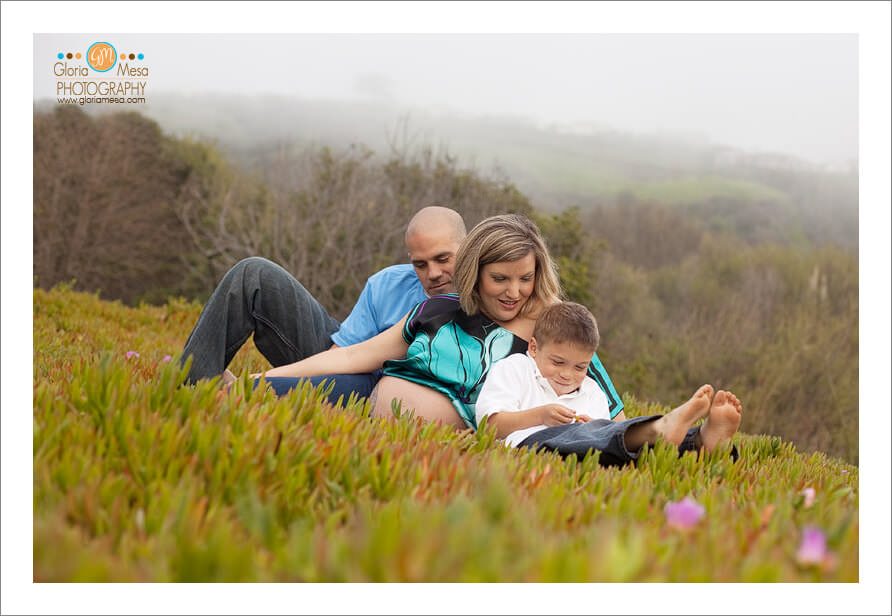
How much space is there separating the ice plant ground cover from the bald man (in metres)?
1.25

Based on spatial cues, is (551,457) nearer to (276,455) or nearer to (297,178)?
(276,455)

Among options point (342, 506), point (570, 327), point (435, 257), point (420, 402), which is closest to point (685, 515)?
point (342, 506)

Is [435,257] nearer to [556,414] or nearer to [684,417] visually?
[556,414]

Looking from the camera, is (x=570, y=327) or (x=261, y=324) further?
(x=261, y=324)

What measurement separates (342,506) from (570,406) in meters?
2.00

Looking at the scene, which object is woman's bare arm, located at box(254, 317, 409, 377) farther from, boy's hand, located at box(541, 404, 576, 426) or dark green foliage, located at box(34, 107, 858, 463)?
dark green foliage, located at box(34, 107, 858, 463)

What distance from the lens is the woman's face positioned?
12.5ft

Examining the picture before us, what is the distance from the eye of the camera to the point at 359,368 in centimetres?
398

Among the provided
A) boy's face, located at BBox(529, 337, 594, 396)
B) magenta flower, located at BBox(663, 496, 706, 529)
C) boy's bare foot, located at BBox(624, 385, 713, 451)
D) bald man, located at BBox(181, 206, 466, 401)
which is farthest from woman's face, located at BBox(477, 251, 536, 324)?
magenta flower, located at BBox(663, 496, 706, 529)

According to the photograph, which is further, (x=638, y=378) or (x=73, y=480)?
(x=638, y=378)

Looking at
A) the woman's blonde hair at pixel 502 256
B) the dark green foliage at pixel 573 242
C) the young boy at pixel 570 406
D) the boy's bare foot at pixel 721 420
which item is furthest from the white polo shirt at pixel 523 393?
the dark green foliage at pixel 573 242

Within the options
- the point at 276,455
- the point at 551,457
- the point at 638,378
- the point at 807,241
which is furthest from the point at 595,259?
the point at 276,455

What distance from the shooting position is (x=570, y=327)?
11.4 ft

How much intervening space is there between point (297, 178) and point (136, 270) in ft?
19.2
